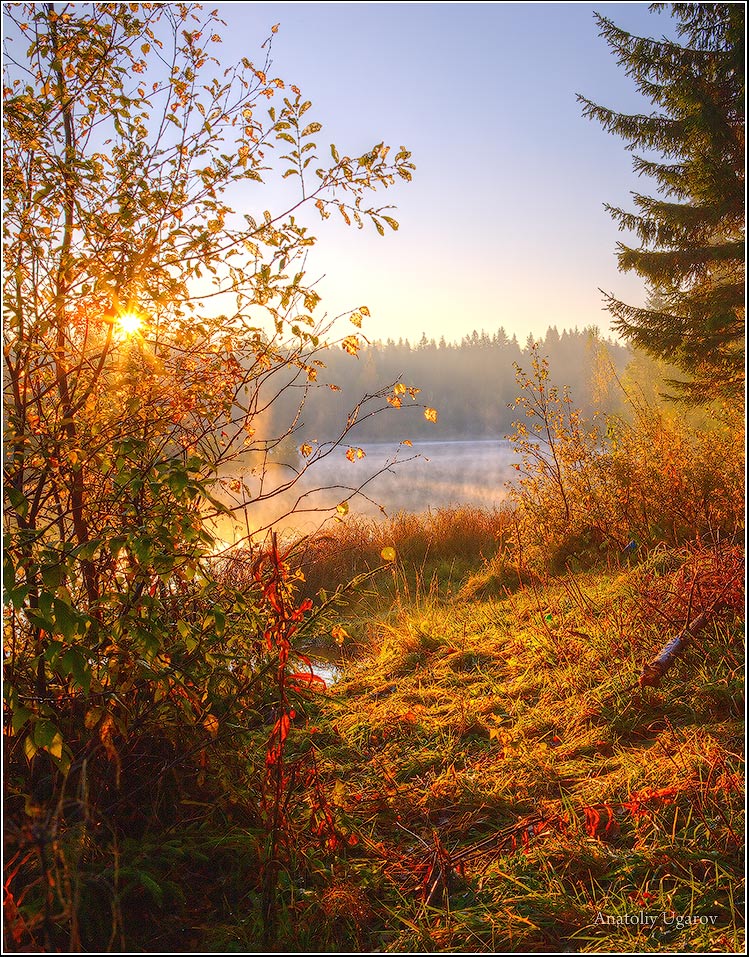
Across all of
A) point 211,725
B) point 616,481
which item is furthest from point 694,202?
point 211,725

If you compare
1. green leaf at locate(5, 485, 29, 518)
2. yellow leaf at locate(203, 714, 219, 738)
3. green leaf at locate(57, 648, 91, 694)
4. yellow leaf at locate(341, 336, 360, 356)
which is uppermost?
yellow leaf at locate(341, 336, 360, 356)

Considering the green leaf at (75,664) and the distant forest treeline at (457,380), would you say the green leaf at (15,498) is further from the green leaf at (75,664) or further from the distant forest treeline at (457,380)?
the distant forest treeline at (457,380)

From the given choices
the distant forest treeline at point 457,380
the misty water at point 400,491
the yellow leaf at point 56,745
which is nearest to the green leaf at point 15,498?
the yellow leaf at point 56,745

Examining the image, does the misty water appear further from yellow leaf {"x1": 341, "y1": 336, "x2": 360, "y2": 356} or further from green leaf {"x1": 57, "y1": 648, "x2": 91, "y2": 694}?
green leaf {"x1": 57, "y1": 648, "x2": 91, "y2": 694}

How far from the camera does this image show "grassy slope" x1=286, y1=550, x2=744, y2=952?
1914 millimetres

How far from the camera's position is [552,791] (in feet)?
8.78

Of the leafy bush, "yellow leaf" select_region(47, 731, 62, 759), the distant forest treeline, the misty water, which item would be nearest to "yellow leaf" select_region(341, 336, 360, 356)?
"yellow leaf" select_region(47, 731, 62, 759)

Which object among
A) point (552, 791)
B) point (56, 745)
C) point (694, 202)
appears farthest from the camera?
point (694, 202)

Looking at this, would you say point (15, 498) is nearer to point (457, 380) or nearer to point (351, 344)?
point (351, 344)

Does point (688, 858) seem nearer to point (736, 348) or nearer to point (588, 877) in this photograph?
point (588, 877)

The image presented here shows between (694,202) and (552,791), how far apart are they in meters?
6.05

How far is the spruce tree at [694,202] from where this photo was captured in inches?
181

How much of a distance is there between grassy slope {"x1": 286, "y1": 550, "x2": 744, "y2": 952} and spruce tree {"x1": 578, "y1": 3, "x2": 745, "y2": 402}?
2974 mm

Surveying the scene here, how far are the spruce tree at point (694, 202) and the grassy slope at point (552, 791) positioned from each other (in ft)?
9.76
